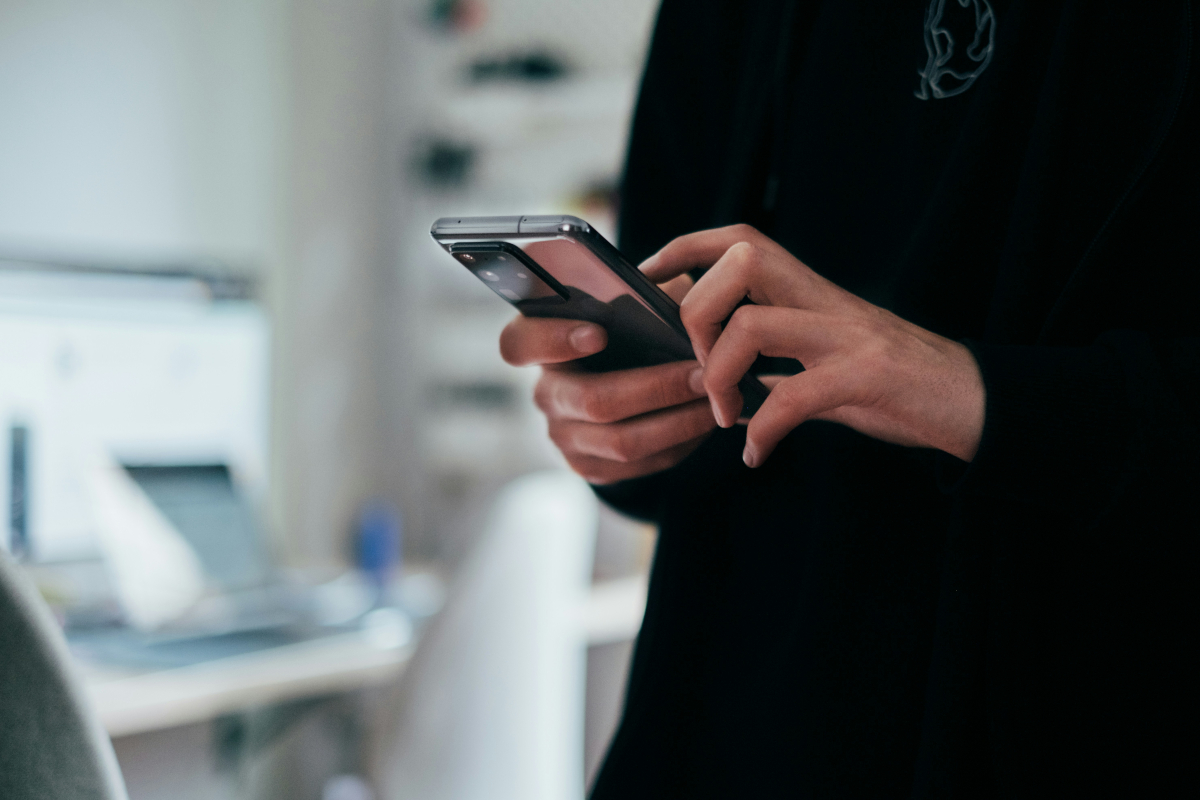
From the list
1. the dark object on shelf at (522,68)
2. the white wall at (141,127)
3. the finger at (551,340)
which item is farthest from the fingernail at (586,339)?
the dark object on shelf at (522,68)

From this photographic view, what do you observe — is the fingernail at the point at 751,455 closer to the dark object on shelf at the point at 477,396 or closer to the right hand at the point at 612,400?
the right hand at the point at 612,400

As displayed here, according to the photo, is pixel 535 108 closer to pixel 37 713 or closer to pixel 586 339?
pixel 586 339

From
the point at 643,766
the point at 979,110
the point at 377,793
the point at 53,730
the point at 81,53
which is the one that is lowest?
the point at 377,793

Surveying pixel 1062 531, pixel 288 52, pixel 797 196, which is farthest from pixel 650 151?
pixel 288 52

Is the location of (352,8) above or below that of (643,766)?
above

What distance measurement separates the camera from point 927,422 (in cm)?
41

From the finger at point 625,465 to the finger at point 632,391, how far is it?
0.05 m

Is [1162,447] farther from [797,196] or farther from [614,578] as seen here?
[614,578]

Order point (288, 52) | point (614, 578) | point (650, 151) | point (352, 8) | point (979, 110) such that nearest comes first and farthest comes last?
point (979, 110) < point (650, 151) < point (614, 578) < point (288, 52) < point (352, 8)

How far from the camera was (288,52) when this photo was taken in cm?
248

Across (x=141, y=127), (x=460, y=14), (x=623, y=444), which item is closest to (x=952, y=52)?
(x=623, y=444)

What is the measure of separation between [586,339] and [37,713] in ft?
0.97

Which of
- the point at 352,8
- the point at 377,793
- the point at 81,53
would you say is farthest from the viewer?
the point at 352,8

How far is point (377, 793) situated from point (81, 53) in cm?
165
